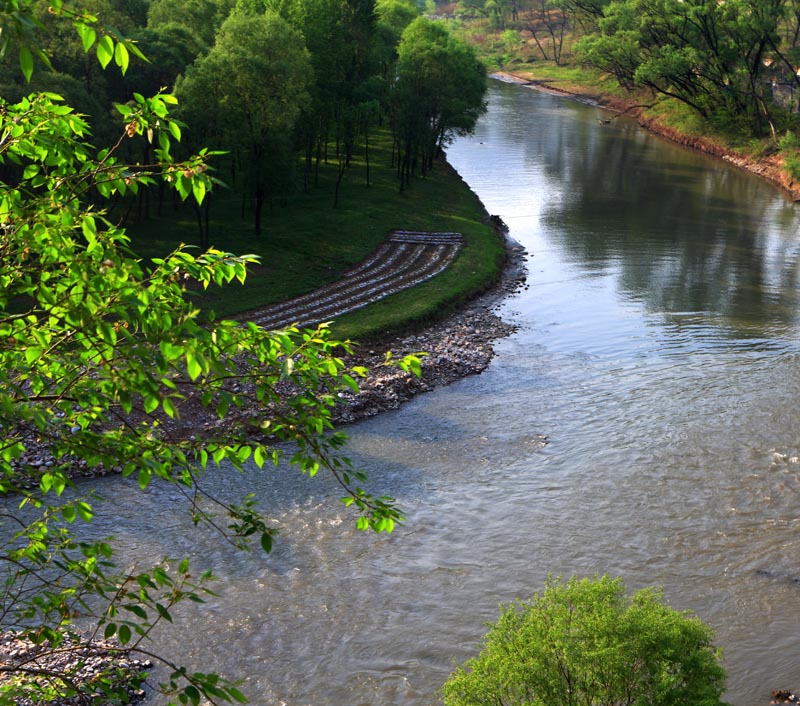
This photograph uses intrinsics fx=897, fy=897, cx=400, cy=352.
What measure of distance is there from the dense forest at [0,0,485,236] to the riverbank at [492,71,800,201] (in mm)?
28938

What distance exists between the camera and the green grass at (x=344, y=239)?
46.8 meters

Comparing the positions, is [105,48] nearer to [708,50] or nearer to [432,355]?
[432,355]

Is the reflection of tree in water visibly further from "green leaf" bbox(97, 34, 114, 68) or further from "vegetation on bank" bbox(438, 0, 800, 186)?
"green leaf" bbox(97, 34, 114, 68)

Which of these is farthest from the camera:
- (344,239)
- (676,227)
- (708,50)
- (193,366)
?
(708,50)

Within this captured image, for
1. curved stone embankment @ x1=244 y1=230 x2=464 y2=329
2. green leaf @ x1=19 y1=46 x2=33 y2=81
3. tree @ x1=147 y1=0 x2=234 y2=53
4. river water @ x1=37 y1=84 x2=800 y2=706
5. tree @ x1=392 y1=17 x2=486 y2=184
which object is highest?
tree @ x1=147 y1=0 x2=234 y2=53

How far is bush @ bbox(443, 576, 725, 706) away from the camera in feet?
52.1

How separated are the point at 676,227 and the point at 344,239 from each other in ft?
85.6

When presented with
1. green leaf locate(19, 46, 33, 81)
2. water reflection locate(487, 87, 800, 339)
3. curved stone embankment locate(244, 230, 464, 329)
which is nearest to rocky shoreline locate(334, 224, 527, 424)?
curved stone embankment locate(244, 230, 464, 329)

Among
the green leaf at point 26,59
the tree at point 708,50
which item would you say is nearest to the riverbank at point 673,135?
the tree at point 708,50

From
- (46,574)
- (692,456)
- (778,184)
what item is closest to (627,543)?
(692,456)

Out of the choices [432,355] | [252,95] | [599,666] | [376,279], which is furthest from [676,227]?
[599,666]

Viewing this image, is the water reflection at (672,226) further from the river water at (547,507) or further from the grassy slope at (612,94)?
the grassy slope at (612,94)

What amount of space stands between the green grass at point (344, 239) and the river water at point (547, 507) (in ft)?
15.3

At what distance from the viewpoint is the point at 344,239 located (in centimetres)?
5859
